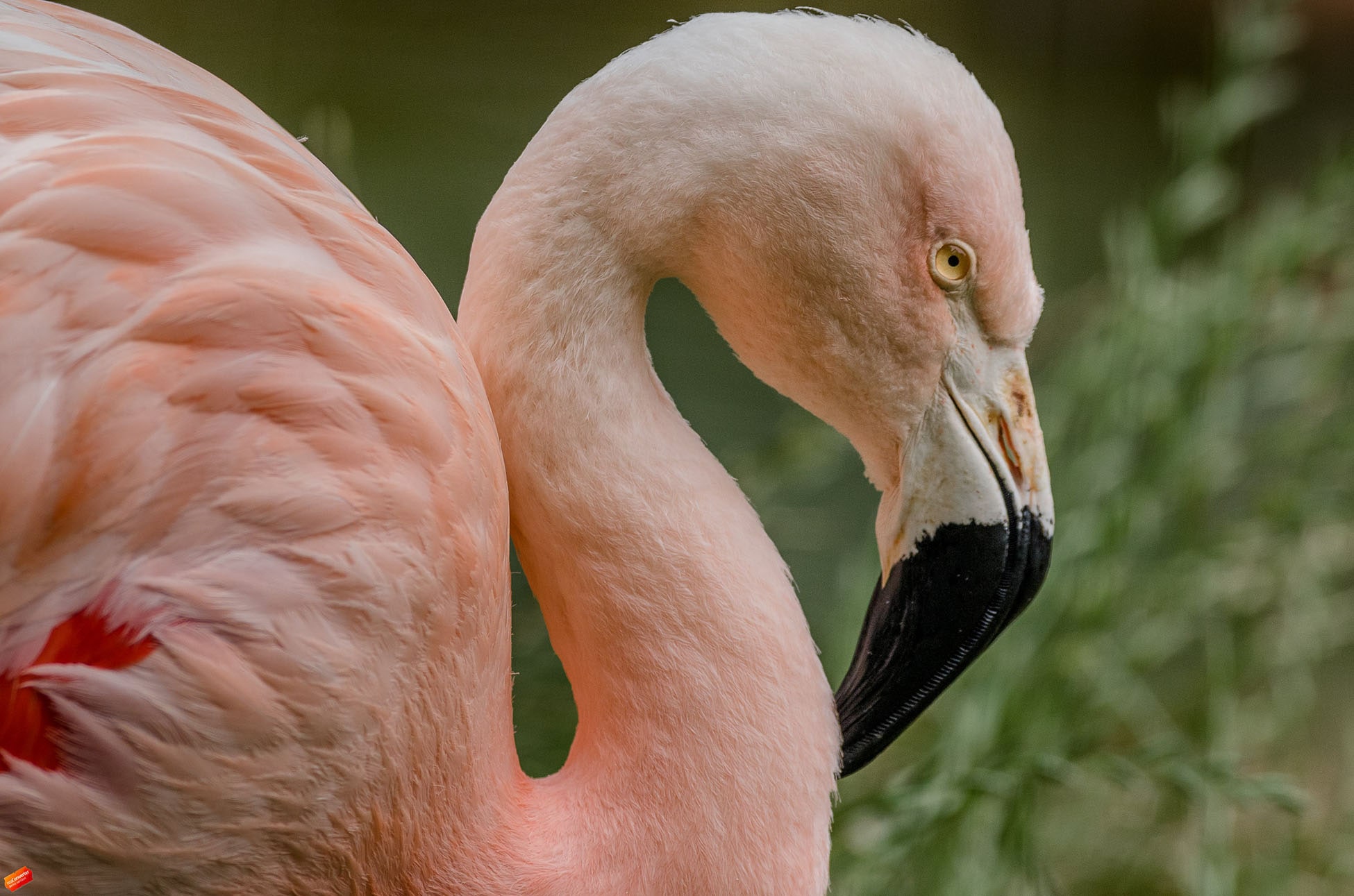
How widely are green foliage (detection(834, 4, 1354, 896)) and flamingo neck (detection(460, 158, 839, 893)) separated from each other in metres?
0.74

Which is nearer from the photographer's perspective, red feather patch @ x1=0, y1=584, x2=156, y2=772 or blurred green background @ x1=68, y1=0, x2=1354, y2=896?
red feather patch @ x1=0, y1=584, x2=156, y2=772

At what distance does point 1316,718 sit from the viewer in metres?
3.16

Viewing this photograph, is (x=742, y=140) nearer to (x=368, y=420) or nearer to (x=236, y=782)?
(x=368, y=420)

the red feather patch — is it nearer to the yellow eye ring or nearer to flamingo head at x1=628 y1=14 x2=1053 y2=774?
flamingo head at x1=628 y1=14 x2=1053 y2=774

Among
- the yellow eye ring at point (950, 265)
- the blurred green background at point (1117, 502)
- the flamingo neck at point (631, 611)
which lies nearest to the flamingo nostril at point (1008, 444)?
the yellow eye ring at point (950, 265)

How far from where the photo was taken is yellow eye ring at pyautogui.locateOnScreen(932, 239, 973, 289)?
1.04 metres

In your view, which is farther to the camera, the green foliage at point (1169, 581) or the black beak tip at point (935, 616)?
the green foliage at point (1169, 581)

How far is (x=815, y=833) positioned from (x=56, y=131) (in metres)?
0.94

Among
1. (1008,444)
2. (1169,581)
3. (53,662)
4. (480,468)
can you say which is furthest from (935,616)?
(1169,581)

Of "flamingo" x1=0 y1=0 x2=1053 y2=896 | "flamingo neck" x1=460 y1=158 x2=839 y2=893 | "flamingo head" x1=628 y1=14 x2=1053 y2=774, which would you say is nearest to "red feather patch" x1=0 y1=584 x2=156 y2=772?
"flamingo" x1=0 y1=0 x2=1053 y2=896

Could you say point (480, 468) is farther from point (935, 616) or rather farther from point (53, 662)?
point (935, 616)

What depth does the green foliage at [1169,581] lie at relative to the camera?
1.79 m

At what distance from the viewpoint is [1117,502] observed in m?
1.93

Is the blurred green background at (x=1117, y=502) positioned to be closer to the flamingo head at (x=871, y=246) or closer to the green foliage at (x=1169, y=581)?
the green foliage at (x=1169, y=581)
